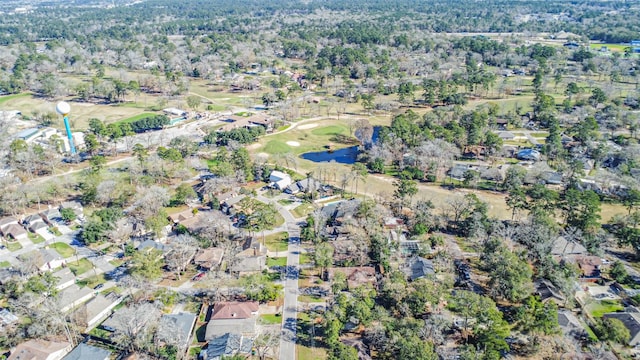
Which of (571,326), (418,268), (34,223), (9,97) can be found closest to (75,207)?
(34,223)

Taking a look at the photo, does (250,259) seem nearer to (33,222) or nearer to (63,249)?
(63,249)

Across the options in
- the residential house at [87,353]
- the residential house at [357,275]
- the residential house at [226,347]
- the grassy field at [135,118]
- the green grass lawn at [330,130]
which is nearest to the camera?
the residential house at [87,353]

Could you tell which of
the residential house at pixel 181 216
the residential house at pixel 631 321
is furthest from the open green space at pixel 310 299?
the residential house at pixel 631 321

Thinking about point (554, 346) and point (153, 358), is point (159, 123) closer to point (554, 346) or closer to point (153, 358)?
point (153, 358)

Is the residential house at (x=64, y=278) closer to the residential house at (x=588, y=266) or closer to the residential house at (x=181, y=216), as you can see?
the residential house at (x=181, y=216)

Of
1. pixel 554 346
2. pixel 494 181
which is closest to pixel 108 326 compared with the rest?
pixel 554 346

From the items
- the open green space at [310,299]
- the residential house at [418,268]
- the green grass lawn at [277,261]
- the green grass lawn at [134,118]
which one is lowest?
the open green space at [310,299]
